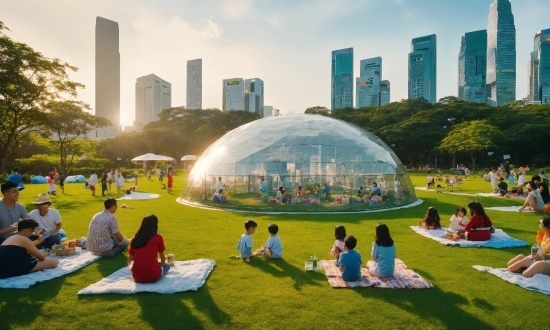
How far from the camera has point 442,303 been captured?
595cm

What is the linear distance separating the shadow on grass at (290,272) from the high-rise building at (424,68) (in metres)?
205

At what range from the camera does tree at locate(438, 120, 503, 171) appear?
163 feet

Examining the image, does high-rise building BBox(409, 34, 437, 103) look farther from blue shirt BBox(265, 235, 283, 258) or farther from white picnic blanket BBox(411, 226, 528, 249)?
blue shirt BBox(265, 235, 283, 258)

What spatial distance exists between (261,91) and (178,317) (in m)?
169

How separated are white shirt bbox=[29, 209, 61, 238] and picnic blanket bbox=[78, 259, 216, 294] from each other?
2.99 m

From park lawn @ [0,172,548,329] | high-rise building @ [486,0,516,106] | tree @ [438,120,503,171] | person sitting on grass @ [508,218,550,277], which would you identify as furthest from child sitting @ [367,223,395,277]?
high-rise building @ [486,0,516,106]

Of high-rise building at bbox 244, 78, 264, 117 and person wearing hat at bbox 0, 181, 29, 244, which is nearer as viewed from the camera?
person wearing hat at bbox 0, 181, 29, 244

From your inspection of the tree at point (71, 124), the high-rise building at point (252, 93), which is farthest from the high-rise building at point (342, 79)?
the tree at point (71, 124)

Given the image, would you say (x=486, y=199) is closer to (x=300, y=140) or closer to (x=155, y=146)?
(x=300, y=140)

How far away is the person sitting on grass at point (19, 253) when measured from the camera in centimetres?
671

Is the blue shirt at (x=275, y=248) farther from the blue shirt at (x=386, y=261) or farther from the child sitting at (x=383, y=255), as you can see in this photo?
the blue shirt at (x=386, y=261)

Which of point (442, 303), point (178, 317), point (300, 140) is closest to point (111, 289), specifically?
point (178, 317)

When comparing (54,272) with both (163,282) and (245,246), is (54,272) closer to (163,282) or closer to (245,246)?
(163,282)

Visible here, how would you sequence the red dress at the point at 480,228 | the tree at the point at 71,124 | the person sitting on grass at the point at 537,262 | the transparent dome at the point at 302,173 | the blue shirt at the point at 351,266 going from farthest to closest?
the tree at the point at 71,124, the transparent dome at the point at 302,173, the red dress at the point at 480,228, the person sitting on grass at the point at 537,262, the blue shirt at the point at 351,266
